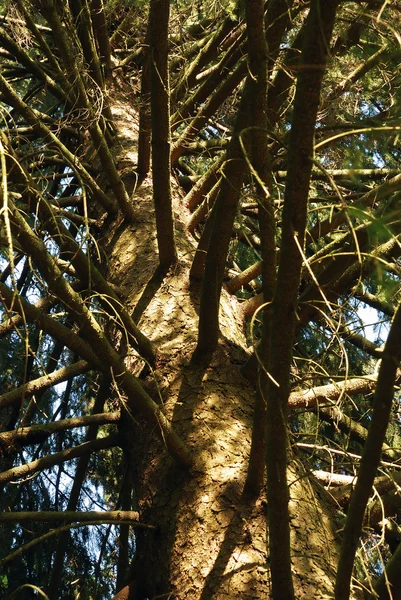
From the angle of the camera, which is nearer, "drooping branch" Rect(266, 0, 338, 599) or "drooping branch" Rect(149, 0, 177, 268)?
"drooping branch" Rect(266, 0, 338, 599)

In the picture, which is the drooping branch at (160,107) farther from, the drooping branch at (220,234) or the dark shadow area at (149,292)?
the drooping branch at (220,234)

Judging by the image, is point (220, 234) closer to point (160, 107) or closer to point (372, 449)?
point (160, 107)

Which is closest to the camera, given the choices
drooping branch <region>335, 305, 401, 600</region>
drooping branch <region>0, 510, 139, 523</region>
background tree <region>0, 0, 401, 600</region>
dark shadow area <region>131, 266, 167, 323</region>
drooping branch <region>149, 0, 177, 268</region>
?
drooping branch <region>335, 305, 401, 600</region>

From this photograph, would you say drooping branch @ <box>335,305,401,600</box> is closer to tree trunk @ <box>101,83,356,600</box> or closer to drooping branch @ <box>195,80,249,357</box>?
tree trunk @ <box>101,83,356,600</box>

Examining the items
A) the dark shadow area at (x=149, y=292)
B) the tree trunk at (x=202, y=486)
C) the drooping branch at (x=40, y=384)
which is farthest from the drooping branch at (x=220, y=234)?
the drooping branch at (x=40, y=384)

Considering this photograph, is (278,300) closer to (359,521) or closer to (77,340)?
(359,521)

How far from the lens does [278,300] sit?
1.34m

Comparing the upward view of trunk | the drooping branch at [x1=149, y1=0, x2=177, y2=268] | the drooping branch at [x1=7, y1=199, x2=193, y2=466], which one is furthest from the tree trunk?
the drooping branch at [x1=149, y1=0, x2=177, y2=268]

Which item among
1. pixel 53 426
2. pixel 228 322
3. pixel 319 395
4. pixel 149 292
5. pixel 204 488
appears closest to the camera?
pixel 204 488

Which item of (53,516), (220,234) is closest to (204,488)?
(53,516)

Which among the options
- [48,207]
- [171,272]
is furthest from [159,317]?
[48,207]

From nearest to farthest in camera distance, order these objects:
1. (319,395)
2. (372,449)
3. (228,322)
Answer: (372,449)
(319,395)
(228,322)

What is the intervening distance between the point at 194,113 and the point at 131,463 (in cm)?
223

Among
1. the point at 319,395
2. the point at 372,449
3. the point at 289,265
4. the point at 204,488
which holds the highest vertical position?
the point at 319,395
